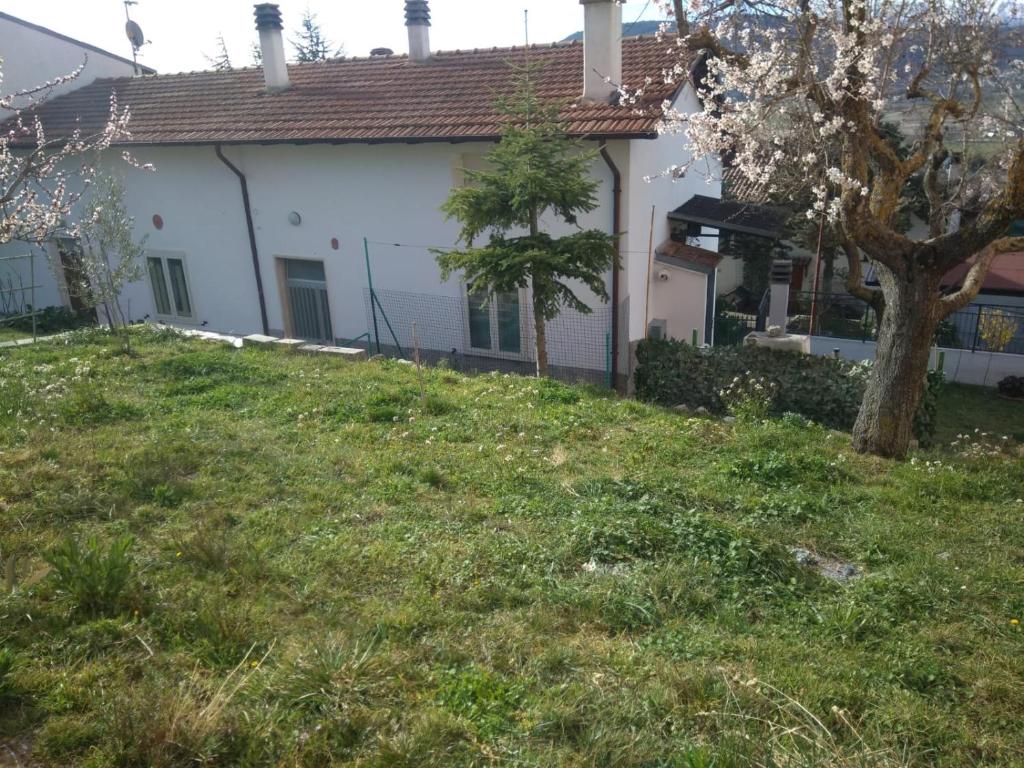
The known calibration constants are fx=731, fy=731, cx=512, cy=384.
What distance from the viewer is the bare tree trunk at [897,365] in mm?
7184

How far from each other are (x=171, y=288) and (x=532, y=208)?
1014 cm

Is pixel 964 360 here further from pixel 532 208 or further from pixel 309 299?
pixel 309 299

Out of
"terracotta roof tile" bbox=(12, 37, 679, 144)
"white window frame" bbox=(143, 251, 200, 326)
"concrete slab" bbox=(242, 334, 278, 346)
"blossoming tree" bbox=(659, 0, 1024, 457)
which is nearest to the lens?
"blossoming tree" bbox=(659, 0, 1024, 457)

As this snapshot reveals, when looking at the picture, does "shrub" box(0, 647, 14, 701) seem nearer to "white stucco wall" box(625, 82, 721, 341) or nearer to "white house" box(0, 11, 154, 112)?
"white stucco wall" box(625, 82, 721, 341)

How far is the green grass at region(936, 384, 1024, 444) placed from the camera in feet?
37.4

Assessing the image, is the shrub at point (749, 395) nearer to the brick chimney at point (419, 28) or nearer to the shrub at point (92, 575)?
the shrub at point (92, 575)

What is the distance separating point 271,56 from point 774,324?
11.6 meters

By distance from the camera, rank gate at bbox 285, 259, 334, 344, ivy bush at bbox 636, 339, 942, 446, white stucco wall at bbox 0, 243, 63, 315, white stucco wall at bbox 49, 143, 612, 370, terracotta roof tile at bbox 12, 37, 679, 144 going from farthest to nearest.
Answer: white stucco wall at bbox 0, 243, 63, 315, gate at bbox 285, 259, 334, 344, white stucco wall at bbox 49, 143, 612, 370, terracotta roof tile at bbox 12, 37, 679, 144, ivy bush at bbox 636, 339, 942, 446

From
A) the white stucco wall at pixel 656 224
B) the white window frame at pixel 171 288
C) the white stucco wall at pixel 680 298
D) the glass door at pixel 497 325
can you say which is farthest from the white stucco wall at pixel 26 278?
the white stucco wall at pixel 680 298

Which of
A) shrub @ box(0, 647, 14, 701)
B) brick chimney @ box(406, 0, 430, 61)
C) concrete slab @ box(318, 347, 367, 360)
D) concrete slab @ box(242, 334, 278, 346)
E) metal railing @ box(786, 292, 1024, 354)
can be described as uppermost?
brick chimney @ box(406, 0, 430, 61)

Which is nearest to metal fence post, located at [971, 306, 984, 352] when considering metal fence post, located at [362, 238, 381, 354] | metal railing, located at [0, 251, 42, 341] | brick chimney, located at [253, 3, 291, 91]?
metal fence post, located at [362, 238, 381, 354]

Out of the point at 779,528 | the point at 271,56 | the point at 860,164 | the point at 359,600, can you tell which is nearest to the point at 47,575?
the point at 359,600

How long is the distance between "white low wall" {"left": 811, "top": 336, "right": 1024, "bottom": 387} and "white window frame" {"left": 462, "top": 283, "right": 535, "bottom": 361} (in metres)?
6.18

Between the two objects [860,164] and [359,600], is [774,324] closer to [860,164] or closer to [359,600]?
[860,164]
